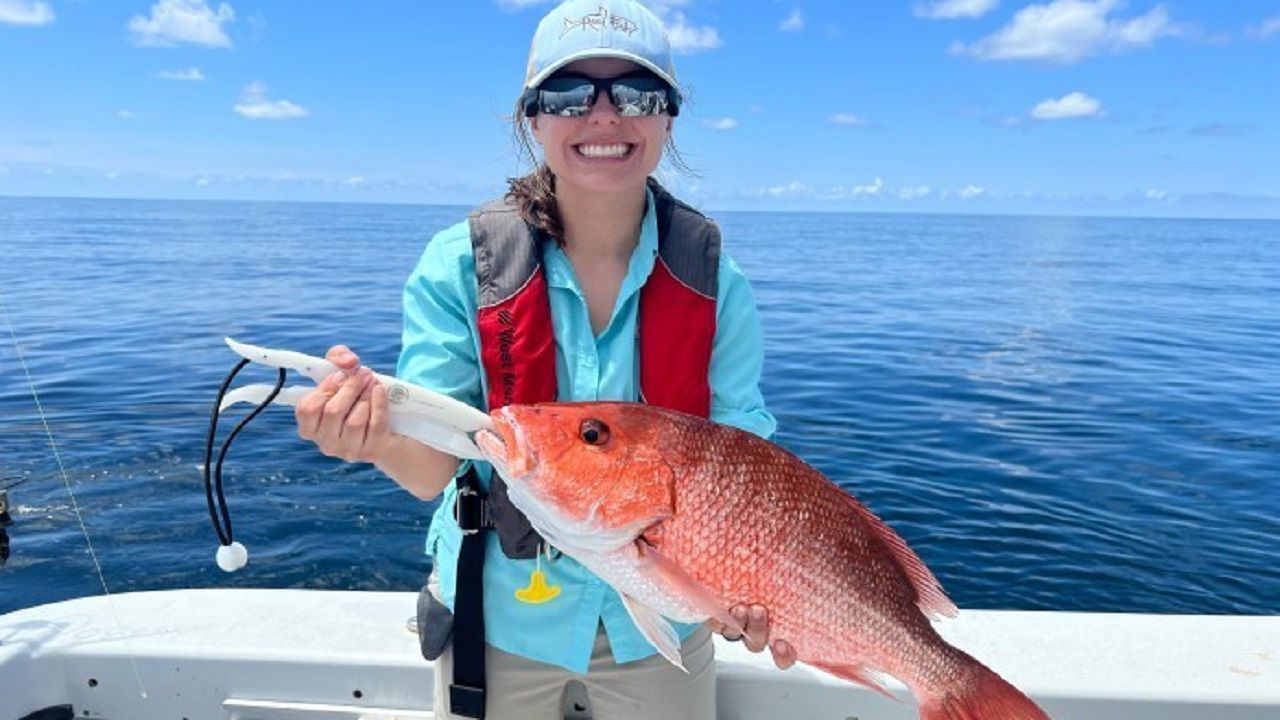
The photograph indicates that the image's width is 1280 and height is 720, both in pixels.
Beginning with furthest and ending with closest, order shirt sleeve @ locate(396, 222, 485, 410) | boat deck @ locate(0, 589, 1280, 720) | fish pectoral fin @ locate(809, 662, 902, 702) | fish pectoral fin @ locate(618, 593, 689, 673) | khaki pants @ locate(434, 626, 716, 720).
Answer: boat deck @ locate(0, 589, 1280, 720) → khaki pants @ locate(434, 626, 716, 720) → shirt sleeve @ locate(396, 222, 485, 410) → fish pectoral fin @ locate(809, 662, 902, 702) → fish pectoral fin @ locate(618, 593, 689, 673)

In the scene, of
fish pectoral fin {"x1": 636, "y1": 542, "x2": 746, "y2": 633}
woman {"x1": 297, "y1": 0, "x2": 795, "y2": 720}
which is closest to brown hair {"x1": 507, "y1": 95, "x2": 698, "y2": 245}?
woman {"x1": 297, "y1": 0, "x2": 795, "y2": 720}

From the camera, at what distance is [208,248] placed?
A: 4056cm

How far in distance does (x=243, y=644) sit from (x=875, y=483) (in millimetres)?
6351

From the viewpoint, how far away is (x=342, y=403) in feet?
7.25

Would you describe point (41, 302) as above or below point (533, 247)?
below

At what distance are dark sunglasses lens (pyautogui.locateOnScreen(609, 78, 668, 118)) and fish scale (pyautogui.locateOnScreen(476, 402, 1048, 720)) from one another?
92cm

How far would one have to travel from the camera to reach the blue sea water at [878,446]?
7.26m

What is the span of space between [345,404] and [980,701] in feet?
5.89

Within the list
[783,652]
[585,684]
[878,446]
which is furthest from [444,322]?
[878,446]

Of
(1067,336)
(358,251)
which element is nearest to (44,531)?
(1067,336)

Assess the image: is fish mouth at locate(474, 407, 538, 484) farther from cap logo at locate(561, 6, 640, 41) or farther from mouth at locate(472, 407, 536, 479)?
cap logo at locate(561, 6, 640, 41)

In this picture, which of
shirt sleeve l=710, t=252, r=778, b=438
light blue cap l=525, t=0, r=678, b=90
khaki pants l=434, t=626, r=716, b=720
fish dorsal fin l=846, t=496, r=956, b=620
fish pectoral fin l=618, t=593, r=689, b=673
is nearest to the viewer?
fish pectoral fin l=618, t=593, r=689, b=673

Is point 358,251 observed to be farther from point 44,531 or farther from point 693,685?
point 693,685

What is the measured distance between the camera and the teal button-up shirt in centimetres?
287
